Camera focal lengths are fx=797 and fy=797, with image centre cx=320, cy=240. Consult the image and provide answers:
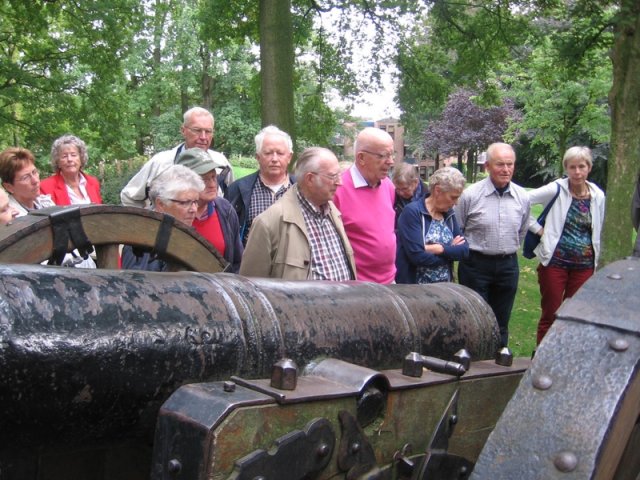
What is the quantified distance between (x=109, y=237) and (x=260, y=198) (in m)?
1.80

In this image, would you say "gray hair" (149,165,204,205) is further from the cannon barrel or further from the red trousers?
the red trousers

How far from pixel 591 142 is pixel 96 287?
27.0m

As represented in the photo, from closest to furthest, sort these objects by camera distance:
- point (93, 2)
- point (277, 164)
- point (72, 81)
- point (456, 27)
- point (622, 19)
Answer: point (277, 164)
point (622, 19)
point (93, 2)
point (456, 27)
point (72, 81)

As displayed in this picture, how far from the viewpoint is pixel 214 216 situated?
4.05m

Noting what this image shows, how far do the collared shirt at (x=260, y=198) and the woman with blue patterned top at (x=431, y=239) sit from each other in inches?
31.8

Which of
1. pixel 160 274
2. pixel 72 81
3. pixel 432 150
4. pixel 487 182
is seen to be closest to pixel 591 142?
pixel 432 150

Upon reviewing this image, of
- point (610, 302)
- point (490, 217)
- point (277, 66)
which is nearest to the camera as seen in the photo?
point (610, 302)

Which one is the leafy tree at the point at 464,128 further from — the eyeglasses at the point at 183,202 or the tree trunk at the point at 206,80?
the eyeglasses at the point at 183,202

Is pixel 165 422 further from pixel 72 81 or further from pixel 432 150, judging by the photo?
pixel 432 150

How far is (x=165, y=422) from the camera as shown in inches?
69.7

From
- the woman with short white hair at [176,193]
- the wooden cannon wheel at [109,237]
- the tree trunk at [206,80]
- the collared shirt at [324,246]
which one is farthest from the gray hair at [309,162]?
the tree trunk at [206,80]

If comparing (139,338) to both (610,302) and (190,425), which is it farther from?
(610,302)

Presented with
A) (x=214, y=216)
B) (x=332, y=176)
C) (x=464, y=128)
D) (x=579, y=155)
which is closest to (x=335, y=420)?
(x=332, y=176)

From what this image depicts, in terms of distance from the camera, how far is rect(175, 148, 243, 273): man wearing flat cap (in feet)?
13.1
